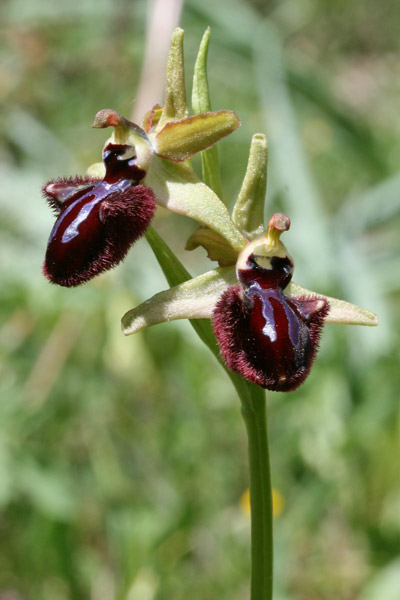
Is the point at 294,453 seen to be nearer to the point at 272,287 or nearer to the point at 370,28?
the point at 272,287

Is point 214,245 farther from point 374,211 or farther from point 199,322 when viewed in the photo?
point 374,211

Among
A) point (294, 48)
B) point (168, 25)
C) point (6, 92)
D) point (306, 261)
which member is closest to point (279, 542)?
point (306, 261)

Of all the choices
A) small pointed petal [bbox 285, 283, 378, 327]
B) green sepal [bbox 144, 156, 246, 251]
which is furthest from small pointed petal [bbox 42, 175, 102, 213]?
small pointed petal [bbox 285, 283, 378, 327]

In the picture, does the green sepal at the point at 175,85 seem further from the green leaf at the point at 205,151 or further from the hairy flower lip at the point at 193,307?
the hairy flower lip at the point at 193,307

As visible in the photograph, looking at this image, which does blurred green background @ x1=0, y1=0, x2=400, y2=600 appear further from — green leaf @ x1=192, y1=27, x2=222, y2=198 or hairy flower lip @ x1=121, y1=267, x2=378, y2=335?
hairy flower lip @ x1=121, y1=267, x2=378, y2=335

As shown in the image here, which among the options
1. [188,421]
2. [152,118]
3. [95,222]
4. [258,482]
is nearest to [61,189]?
[95,222]
